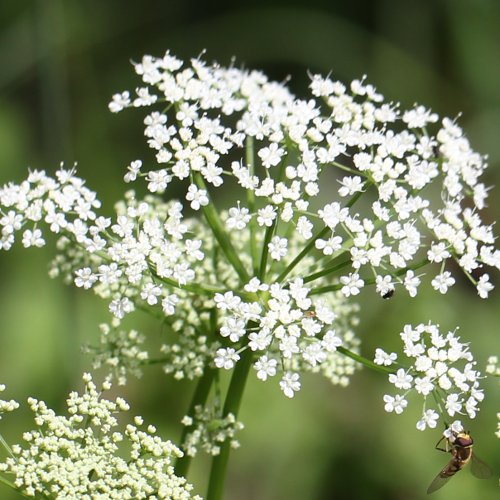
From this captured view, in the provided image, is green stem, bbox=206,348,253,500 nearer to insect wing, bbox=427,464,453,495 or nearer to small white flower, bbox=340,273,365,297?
small white flower, bbox=340,273,365,297

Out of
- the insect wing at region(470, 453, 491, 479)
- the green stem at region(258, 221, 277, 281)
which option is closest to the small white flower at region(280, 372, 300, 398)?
the green stem at region(258, 221, 277, 281)

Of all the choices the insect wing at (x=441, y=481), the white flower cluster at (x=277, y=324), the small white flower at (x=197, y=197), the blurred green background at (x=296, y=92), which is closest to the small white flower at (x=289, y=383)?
the white flower cluster at (x=277, y=324)

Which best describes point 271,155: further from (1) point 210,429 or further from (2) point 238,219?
(1) point 210,429

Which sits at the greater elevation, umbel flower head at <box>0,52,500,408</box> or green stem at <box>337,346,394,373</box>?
umbel flower head at <box>0,52,500,408</box>

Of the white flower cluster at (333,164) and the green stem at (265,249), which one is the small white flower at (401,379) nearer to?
the white flower cluster at (333,164)

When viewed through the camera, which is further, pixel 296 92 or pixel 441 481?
pixel 296 92

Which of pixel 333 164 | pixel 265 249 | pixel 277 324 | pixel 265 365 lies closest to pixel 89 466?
pixel 265 365
